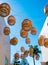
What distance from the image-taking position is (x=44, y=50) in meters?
19.3

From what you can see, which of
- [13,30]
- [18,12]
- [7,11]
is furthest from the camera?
[13,30]

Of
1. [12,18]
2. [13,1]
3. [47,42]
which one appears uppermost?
[13,1]

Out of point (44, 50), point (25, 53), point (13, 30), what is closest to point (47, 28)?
point (44, 50)

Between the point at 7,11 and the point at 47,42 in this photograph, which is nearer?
the point at 7,11

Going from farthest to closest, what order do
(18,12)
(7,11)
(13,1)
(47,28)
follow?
(47,28), (13,1), (18,12), (7,11)

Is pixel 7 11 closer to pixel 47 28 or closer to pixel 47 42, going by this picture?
pixel 47 42

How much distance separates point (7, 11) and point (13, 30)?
8.16 m

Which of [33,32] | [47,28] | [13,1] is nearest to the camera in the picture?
[33,32]

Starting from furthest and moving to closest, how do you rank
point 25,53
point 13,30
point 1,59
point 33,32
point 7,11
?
point 13,30, point 1,59, point 25,53, point 33,32, point 7,11

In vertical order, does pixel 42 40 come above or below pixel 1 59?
above

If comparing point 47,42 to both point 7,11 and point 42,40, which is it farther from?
point 7,11

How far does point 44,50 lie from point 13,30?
224 inches

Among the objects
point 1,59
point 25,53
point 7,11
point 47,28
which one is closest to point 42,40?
point 25,53

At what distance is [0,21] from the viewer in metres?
13.1
